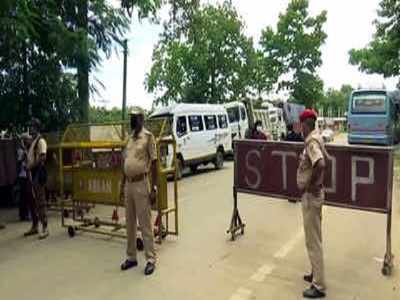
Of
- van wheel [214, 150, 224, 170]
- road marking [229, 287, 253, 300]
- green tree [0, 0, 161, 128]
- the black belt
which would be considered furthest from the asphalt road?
van wheel [214, 150, 224, 170]

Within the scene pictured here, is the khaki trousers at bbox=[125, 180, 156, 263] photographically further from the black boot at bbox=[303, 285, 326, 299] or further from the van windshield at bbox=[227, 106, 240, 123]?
the van windshield at bbox=[227, 106, 240, 123]

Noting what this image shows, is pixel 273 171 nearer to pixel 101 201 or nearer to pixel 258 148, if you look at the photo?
pixel 258 148

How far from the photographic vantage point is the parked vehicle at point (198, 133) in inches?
728

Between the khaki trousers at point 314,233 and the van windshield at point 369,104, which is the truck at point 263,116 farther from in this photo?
the khaki trousers at point 314,233

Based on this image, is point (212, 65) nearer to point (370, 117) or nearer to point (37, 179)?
point (370, 117)

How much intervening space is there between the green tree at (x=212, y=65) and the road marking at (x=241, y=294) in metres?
31.0

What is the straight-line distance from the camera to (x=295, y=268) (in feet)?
23.1

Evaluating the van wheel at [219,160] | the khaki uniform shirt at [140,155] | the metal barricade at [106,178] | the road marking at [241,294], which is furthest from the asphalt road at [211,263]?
the van wheel at [219,160]

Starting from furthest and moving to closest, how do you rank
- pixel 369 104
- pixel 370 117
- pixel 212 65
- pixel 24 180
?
1. pixel 212 65
2. pixel 369 104
3. pixel 370 117
4. pixel 24 180

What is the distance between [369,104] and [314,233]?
24.2 meters

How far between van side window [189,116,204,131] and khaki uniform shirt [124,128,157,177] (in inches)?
472

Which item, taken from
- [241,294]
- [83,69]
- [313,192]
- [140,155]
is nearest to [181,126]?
[83,69]

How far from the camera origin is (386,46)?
92.2 feet

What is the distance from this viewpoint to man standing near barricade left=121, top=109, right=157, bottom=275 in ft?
23.3
